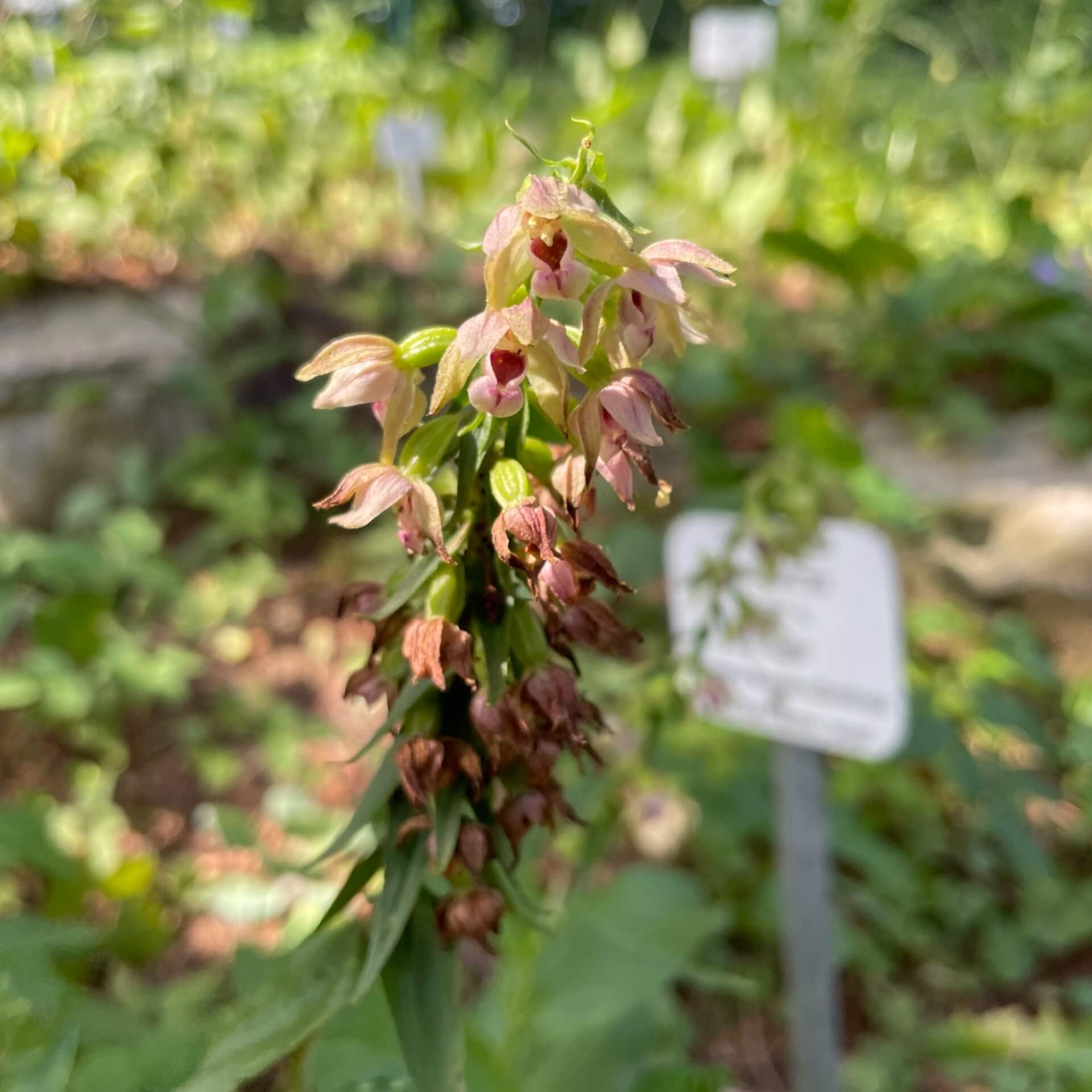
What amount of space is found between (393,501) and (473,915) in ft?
1.01

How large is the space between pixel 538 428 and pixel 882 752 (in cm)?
85

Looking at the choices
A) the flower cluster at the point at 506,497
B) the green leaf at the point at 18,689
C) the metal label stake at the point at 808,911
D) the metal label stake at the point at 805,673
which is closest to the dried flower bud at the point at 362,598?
the flower cluster at the point at 506,497

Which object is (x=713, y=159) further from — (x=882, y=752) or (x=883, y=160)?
(x=882, y=752)

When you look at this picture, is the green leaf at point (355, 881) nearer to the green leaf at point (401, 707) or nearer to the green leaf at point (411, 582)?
the green leaf at point (401, 707)

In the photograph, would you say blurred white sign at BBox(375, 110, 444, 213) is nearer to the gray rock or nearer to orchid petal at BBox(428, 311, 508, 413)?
the gray rock

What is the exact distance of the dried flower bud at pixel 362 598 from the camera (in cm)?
69

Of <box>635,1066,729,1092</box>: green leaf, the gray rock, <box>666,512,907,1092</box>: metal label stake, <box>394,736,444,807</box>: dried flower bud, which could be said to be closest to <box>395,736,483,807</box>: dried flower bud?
<box>394,736,444,807</box>: dried flower bud

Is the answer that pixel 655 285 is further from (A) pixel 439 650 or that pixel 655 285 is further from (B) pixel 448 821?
(B) pixel 448 821

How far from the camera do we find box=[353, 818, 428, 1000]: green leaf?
58 centimetres

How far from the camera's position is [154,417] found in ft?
11.4

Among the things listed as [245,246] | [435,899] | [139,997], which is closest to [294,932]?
[139,997]

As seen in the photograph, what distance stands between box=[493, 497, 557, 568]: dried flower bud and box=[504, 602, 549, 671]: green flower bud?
9 centimetres

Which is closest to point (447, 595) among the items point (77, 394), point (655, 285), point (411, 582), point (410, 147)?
point (411, 582)

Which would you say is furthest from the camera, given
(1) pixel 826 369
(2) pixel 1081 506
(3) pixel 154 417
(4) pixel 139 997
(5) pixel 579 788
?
(1) pixel 826 369
